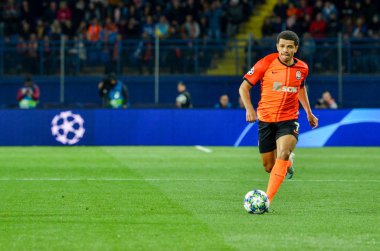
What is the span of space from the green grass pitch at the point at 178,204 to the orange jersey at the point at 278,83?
109 cm

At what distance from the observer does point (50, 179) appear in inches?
639

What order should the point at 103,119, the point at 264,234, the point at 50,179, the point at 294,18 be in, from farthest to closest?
the point at 294,18 → the point at 103,119 → the point at 50,179 → the point at 264,234

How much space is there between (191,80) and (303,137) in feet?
20.9

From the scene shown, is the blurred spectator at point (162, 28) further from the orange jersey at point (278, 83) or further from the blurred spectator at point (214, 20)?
the orange jersey at point (278, 83)

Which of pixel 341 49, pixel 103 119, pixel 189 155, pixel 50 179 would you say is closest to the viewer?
pixel 50 179

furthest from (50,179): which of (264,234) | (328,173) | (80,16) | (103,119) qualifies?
(80,16)

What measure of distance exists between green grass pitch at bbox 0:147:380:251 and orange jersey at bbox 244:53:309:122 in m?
1.09

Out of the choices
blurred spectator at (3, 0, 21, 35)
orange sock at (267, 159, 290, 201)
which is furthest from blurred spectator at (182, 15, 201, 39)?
orange sock at (267, 159, 290, 201)

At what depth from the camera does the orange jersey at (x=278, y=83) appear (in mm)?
12312

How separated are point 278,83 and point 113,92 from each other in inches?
679

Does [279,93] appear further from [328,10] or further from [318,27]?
[328,10]

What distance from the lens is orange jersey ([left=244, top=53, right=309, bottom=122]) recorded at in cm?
1231

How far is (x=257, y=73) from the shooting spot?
1229cm

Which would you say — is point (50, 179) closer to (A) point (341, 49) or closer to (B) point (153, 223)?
(B) point (153, 223)
